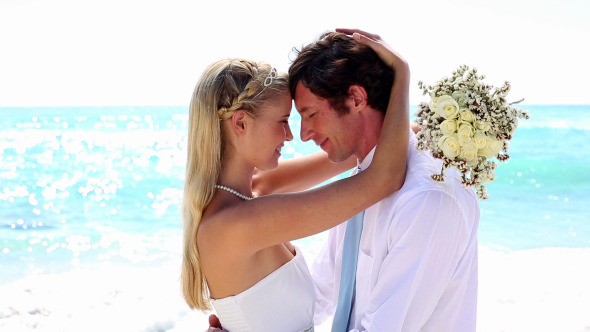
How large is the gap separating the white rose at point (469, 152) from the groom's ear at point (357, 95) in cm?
64

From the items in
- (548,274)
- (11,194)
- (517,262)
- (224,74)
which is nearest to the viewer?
(224,74)

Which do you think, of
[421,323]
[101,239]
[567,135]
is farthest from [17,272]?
[567,135]

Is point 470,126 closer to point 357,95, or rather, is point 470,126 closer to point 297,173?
point 357,95

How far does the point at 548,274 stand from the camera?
29.3 feet

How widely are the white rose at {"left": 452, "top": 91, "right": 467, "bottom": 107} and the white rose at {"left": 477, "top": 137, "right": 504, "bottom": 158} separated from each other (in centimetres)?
20

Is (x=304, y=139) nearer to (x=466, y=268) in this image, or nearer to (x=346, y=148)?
(x=346, y=148)

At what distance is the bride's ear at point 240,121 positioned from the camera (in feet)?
10.8

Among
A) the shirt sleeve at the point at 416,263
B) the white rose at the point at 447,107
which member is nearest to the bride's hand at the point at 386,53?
the white rose at the point at 447,107

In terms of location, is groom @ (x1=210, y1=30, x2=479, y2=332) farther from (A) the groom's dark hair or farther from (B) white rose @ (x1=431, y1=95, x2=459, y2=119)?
(B) white rose @ (x1=431, y1=95, x2=459, y2=119)

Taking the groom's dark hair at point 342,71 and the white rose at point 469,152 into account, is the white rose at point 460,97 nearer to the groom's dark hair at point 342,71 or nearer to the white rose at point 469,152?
the white rose at point 469,152

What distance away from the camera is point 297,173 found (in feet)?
13.7

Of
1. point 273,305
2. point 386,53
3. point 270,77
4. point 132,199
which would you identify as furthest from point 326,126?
point 132,199

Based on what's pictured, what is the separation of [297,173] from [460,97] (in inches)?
60.5

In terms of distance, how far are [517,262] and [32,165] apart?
19.8 metres
